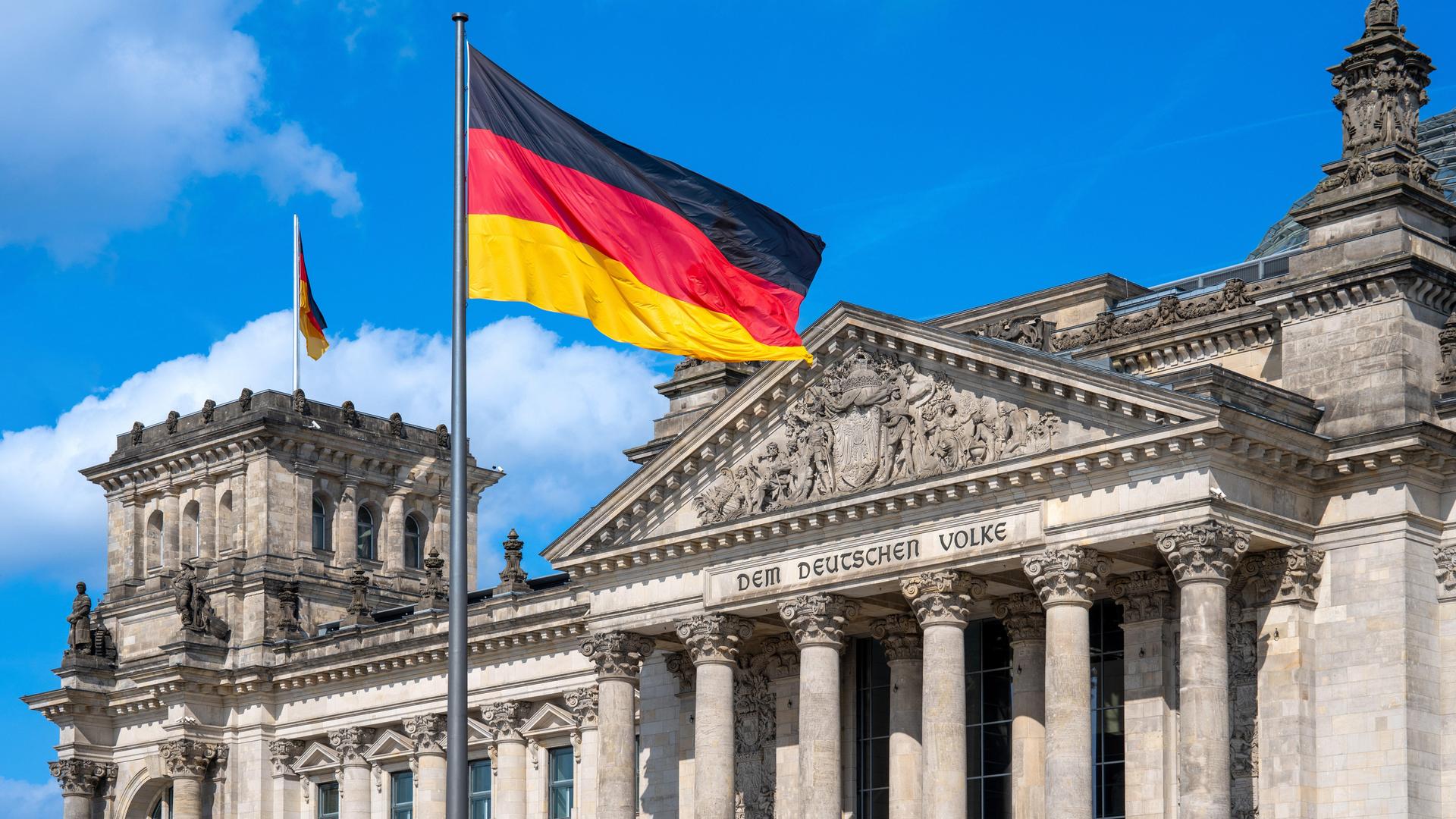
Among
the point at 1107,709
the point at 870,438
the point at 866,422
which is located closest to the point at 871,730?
the point at 1107,709

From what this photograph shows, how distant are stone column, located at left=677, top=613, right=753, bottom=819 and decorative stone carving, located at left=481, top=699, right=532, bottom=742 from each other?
1131 centimetres

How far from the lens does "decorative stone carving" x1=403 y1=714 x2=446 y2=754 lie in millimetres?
65188

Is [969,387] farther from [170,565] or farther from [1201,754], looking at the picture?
[170,565]

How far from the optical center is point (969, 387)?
4784 cm

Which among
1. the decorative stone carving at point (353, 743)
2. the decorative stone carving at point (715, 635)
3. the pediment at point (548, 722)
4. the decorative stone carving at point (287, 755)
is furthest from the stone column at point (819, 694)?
the decorative stone carving at point (287, 755)

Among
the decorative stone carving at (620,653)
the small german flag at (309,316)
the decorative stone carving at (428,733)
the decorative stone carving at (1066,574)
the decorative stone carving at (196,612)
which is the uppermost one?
the small german flag at (309,316)

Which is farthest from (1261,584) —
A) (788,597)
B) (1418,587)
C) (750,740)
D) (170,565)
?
(170,565)

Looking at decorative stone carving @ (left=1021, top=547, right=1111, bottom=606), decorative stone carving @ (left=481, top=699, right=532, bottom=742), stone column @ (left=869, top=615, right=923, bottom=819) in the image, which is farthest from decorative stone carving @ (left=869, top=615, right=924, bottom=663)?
decorative stone carving @ (left=481, top=699, right=532, bottom=742)

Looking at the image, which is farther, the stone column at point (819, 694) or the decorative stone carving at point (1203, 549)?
the stone column at point (819, 694)

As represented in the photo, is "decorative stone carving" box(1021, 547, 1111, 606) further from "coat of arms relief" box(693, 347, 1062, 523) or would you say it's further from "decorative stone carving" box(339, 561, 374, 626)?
"decorative stone carving" box(339, 561, 374, 626)

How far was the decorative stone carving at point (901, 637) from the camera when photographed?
51688 mm

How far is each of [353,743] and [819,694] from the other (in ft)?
73.2

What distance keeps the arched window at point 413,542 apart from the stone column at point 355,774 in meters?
11.2

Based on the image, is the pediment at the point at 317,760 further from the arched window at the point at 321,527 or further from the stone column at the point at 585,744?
the stone column at the point at 585,744
